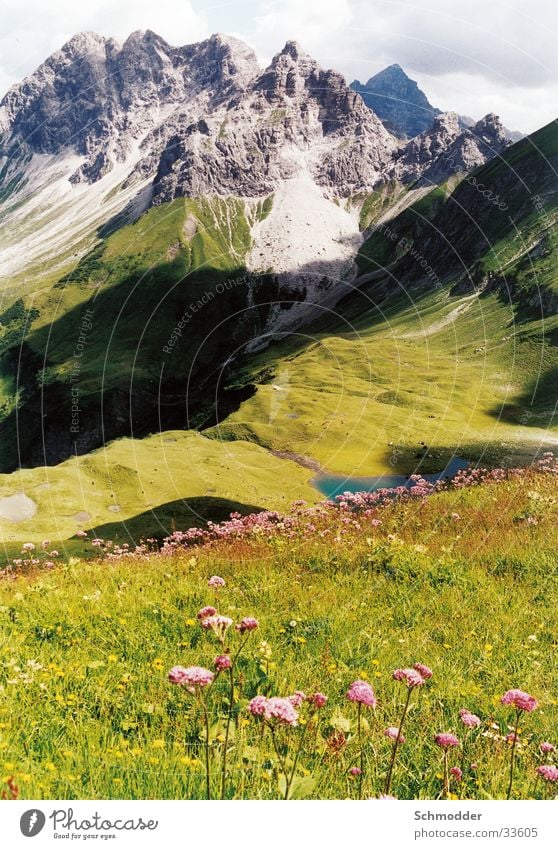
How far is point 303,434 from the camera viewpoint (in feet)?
280

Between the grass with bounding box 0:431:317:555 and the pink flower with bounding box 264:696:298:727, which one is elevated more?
the pink flower with bounding box 264:696:298:727

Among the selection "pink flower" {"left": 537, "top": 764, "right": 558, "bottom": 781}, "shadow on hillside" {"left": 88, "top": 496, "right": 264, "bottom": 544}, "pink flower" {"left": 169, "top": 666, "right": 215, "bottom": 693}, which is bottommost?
"shadow on hillside" {"left": 88, "top": 496, "right": 264, "bottom": 544}

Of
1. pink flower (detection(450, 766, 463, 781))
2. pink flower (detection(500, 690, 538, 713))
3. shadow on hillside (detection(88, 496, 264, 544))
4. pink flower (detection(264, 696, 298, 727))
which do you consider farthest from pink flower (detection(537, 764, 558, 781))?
shadow on hillside (detection(88, 496, 264, 544))

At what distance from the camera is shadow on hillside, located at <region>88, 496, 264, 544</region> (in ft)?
146

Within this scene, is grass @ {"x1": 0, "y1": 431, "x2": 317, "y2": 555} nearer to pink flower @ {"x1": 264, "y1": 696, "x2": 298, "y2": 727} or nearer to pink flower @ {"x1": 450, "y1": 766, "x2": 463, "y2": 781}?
pink flower @ {"x1": 450, "y1": 766, "x2": 463, "y2": 781}

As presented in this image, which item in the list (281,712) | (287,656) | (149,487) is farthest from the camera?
(149,487)

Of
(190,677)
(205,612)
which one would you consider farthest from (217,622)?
(190,677)

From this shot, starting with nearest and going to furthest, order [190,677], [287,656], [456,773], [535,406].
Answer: [190,677], [456,773], [287,656], [535,406]

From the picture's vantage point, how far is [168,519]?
47.7 m

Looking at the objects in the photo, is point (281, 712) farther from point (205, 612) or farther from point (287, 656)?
point (287, 656)

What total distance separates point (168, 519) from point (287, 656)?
4189 cm

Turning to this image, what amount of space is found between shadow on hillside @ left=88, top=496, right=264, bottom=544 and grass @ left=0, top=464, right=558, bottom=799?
3086 cm

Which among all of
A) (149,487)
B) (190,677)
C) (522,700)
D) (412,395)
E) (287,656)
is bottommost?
(149,487)

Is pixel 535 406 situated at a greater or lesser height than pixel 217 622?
lesser
